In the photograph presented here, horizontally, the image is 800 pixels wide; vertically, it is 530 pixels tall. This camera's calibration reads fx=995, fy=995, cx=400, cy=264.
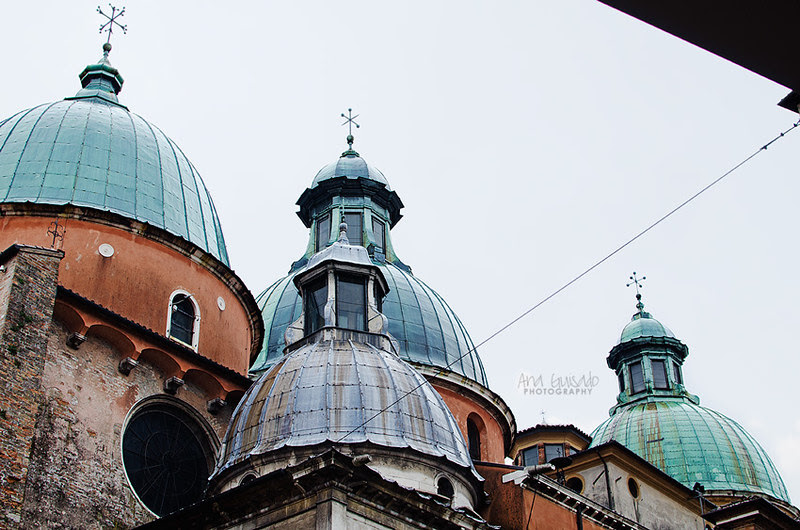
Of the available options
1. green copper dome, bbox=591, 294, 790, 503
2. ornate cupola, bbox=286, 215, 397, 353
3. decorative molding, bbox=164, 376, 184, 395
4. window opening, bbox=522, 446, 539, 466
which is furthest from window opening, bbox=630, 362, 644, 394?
decorative molding, bbox=164, 376, 184, 395

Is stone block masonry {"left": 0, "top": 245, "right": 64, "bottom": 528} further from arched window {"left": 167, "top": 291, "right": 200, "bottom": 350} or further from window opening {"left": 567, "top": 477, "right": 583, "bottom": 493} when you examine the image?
window opening {"left": 567, "top": 477, "right": 583, "bottom": 493}

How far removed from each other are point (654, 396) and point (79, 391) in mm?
25627

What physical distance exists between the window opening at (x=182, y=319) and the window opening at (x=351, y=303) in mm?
3086

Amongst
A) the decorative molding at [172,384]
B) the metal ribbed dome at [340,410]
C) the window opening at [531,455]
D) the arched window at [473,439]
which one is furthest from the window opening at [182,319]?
the window opening at [531,455]

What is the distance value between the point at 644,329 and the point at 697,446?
321 inches

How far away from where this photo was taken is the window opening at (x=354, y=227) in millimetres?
31938

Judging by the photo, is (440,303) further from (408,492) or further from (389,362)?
(408,492)

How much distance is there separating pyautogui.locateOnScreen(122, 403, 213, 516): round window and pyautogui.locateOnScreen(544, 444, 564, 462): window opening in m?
15.3

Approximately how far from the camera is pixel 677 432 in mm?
33969

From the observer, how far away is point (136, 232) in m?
20.5

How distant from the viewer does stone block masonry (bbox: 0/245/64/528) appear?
14.5 m

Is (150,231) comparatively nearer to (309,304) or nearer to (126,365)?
(126,365)

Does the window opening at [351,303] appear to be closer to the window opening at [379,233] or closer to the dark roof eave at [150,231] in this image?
the dark roof eave at [150,231]

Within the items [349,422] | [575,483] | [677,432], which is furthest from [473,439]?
[677,432]
